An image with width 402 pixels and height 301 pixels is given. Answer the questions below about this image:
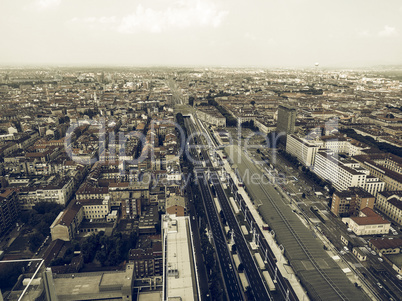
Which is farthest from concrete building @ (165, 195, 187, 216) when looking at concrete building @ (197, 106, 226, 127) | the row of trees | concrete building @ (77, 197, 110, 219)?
concrete building @ (197, 106, 226, 127)

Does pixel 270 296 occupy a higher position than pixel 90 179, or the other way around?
Result: pixel 90 179

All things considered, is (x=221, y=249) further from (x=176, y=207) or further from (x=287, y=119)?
(x=287, y=119)

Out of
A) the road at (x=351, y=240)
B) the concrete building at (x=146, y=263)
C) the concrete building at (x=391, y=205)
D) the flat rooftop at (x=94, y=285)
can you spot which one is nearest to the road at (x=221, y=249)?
the concrete building at (x=146, y=263)

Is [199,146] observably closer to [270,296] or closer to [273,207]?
[273,207]

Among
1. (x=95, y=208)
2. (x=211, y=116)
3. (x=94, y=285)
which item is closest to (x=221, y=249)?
(x=94, y=285)

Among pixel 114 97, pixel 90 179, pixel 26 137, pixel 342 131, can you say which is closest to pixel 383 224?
pixel 90 179

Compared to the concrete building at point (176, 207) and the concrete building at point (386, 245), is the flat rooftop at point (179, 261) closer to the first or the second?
the concrete building at point (176, 207)
